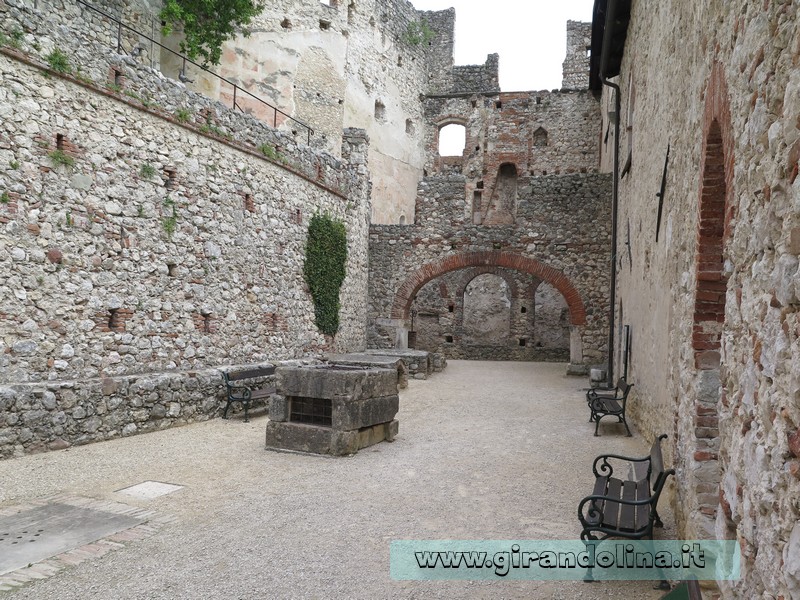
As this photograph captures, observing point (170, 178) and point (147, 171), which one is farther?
point (170, 178)

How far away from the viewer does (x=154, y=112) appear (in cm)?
840

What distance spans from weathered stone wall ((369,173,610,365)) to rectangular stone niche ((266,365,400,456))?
8250mm

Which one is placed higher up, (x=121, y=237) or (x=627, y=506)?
(x=121, y=237)

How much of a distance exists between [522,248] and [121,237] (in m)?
9.79

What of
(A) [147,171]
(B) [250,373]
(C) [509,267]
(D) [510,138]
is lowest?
(B) [250,373]

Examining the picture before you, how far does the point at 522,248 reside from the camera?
14.8 m

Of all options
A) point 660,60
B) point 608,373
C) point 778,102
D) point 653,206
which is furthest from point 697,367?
point 608,373

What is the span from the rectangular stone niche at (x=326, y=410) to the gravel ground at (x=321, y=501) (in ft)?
0.60

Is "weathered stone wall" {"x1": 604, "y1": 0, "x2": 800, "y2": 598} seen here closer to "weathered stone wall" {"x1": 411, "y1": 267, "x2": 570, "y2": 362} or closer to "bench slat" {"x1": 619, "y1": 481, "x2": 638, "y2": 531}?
"bench slat" {"x1": 619, "y1": 481, "x2": 638, "y2": 531}

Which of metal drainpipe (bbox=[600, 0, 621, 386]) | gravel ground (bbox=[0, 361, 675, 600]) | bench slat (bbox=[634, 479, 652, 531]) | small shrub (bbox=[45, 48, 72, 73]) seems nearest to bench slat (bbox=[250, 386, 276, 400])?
gravel ground (bbox=[0, 361, 675, 600])

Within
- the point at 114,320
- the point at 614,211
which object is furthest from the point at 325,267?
the point at 614,211

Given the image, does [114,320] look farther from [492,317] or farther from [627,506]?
[492,317]

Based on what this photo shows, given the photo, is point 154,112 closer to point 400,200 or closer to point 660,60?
point 660,60

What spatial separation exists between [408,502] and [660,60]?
531 cm
